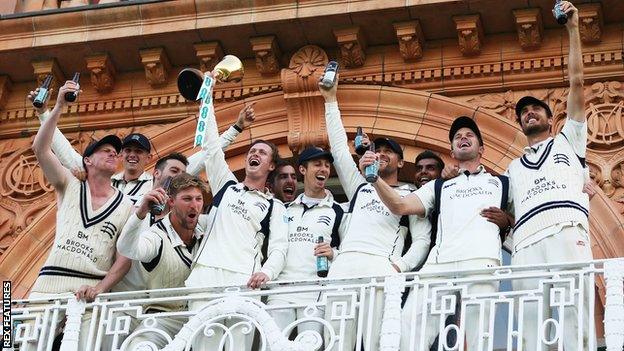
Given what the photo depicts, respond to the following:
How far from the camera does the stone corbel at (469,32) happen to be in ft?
43.6

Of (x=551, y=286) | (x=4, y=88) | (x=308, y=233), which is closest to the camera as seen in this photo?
(x=551, y=286)

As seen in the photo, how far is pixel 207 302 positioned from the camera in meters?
10.5

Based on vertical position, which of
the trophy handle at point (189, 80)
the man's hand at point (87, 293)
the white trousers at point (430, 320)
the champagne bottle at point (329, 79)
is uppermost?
the trophy handle at point (189, 80)

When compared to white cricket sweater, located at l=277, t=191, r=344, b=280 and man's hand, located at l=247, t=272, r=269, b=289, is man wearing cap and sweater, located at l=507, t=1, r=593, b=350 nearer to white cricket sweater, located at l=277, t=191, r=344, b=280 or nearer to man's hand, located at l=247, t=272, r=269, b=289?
white cricket sweater, located at l=277, t=191, r=344, b=280

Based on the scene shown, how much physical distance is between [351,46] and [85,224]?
3.56m

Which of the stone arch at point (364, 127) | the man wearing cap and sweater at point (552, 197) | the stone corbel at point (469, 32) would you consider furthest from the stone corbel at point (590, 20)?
the man wearing cap and sweater at point (552, 197)

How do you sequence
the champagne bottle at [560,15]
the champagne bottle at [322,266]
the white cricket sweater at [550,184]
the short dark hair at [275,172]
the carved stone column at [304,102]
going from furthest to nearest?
1. the carved stone column at [304,102]
2. the short dark hair at [275,172]
3. the champagne bottle at [322,266]
4. the champagne bottle at [560,15]
5. the white cricket sweater at [550,184]

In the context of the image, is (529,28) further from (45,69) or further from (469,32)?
(45,69)

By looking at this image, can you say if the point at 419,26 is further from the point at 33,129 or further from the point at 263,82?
the point at 33,129

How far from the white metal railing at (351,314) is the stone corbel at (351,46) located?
3475 millimetres

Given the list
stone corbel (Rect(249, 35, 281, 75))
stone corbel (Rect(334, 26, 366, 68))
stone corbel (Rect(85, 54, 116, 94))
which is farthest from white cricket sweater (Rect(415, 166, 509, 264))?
stone corbel (Rect(85, 54, 116, 94))

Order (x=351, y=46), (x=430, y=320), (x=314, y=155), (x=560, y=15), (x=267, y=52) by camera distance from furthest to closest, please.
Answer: (x=267, y=52)
(x=351, y=46)
(x=314, y=155)
(x=560, y=15)
(x=430, y=320)

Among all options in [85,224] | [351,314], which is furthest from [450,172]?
[85,224]

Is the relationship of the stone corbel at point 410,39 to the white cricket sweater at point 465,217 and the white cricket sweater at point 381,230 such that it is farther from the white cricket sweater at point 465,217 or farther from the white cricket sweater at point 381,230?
the white cricket sweater at point 465,217
